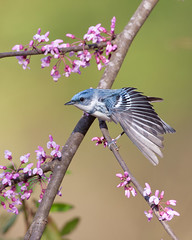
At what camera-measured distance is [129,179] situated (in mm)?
1630

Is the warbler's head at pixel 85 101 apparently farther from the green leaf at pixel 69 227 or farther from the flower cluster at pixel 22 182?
the green leaf at pixel 69 227

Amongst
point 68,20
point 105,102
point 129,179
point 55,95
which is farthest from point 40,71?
point 129,179

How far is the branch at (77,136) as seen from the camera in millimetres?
1571

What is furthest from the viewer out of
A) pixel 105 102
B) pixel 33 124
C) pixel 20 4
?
pixel 20 4

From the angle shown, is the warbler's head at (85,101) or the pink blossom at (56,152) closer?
the pink blossom at (56,152)

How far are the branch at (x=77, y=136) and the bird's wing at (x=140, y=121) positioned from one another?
0.54 ft

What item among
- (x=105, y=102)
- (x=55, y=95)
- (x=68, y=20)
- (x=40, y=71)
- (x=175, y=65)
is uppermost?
(x=68, y=20)

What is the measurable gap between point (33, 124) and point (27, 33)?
3.02 ft

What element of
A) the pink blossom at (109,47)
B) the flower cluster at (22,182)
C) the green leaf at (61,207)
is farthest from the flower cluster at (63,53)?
the green leaf at (61,207)

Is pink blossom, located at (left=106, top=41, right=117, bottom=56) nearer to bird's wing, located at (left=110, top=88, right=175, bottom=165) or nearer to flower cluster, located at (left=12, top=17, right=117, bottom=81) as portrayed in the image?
flower cluster, located at (left=12, top=17, right=117, bottom=81)

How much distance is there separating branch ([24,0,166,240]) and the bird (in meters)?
0.09

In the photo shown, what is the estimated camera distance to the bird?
1.64 m

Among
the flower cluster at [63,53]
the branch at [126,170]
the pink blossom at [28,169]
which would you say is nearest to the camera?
the branch at [126,170]

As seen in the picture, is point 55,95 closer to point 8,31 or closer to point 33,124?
point 33,124
